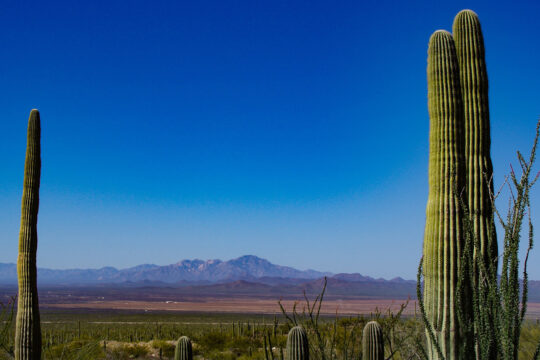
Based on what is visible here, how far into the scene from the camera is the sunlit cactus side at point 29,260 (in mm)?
8953

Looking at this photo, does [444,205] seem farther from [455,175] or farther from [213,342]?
[213,342]

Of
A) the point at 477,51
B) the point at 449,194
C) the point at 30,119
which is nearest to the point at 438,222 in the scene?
the point at 449,194

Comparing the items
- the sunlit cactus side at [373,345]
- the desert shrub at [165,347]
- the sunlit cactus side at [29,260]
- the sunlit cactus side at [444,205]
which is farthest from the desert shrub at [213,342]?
the sunlit cactus side at [373,345]

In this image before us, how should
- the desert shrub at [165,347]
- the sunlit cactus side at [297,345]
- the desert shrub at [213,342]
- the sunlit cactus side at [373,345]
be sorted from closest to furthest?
the sunlit cactus side at [297,345], the sunlit cactus side at [373,345], the desert shrub at [165,347], the desert shrub at [213,342]

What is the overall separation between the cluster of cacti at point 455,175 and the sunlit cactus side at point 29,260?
21.0 feet

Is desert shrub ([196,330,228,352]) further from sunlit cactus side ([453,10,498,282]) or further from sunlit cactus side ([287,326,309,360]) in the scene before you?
sunlit cactus side ([287,326,309,360])

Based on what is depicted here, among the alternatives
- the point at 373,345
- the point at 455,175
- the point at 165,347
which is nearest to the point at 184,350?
the point at 373,345

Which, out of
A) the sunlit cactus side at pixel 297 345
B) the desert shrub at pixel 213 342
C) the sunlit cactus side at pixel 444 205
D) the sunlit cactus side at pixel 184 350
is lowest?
the desert shrub at pixel 213 342

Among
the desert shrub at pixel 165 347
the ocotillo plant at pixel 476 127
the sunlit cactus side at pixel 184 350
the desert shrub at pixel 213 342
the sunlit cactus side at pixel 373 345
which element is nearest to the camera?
the sunlit cactus side at pixel 373 345

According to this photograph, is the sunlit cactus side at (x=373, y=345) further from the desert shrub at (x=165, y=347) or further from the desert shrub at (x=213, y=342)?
the desert shrub at (x=213, y=342)

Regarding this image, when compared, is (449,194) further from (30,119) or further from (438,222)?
(30,119)

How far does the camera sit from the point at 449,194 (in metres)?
6.38

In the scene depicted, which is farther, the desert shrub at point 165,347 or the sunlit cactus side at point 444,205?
the desert shrub at point 165,347

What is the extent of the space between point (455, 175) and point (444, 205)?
468 mm
